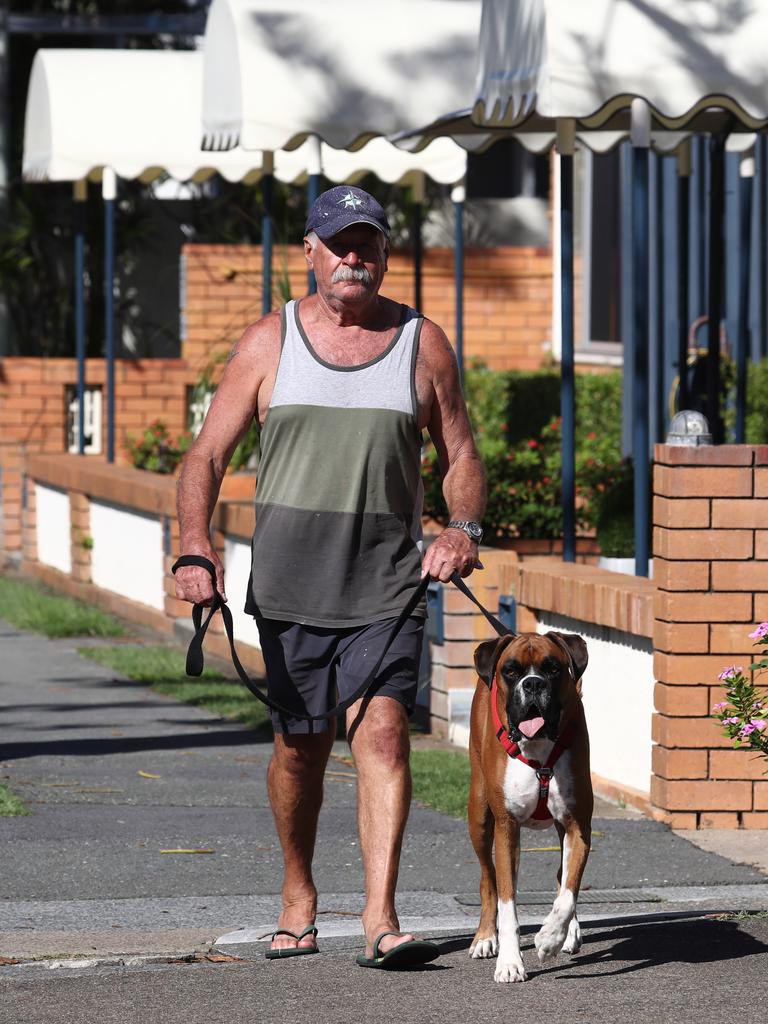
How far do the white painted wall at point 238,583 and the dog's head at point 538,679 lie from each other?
6171mm

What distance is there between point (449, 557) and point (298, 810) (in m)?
0.87

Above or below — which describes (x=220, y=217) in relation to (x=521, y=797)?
above

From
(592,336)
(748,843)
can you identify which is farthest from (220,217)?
(748,843)

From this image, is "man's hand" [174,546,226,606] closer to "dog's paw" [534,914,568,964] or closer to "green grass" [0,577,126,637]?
"dog's paw" [534,914,568,964]

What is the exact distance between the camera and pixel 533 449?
14141 millimetres

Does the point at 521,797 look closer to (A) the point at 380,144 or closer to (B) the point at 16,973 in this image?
(B) the point at 16,973

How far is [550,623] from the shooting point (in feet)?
29.4

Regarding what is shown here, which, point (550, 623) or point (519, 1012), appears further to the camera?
point (550, 623)

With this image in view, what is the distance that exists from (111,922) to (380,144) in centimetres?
854

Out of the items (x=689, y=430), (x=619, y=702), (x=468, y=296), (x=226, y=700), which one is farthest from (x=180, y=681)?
(x=468, y=296)

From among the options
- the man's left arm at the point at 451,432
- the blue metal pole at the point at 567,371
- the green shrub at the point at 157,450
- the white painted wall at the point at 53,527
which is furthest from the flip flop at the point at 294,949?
the green shrub at the point at 157,450

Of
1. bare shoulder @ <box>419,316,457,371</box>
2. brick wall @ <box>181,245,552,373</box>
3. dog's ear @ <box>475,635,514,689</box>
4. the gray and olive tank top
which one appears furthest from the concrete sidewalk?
brick wall @ <box>181,245,552,373</box>

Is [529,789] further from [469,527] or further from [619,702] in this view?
[619,702]

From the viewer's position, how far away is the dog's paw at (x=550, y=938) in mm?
5500
